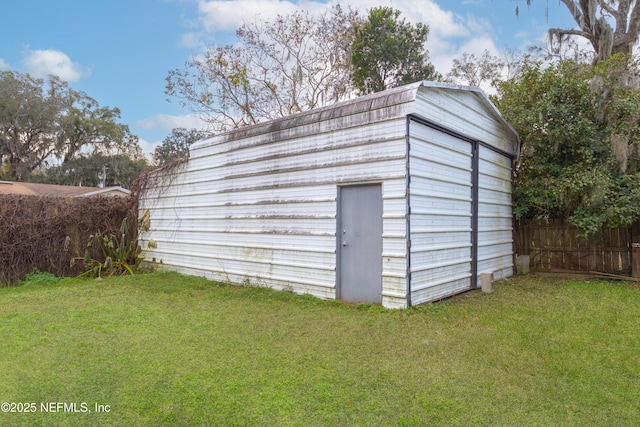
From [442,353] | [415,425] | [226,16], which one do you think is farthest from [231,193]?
[226,16]

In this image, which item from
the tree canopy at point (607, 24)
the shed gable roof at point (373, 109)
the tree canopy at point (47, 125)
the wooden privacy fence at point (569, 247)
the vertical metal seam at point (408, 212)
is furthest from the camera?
the tree canopy at point (47, 125)

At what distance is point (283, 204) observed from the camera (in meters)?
6.42

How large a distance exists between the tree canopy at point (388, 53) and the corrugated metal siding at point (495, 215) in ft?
33.0

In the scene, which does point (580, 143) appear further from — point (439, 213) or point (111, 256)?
point (111, 256)

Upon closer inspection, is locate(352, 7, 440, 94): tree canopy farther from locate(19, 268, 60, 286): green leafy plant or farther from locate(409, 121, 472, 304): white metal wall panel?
locate(19, 268, 60, 286): green leafy plant

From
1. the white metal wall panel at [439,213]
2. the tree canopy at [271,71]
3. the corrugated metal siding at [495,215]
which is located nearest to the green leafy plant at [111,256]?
the white metal wall panel at [439,213]

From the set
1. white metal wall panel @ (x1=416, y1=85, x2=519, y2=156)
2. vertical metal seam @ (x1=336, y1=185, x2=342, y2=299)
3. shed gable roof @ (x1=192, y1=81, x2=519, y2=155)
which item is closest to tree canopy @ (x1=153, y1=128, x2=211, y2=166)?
shed gable roof @ (x1=192, y1=81, x2=519, y2=155)

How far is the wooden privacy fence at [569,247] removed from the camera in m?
7.46

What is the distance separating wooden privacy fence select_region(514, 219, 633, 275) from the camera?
24.5 ft

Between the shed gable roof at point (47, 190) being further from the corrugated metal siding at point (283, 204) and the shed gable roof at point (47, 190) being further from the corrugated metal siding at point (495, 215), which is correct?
the corrugated metal siding at point (495, 215)

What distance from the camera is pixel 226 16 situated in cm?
1370

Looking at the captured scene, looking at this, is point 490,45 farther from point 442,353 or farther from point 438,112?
point 442,353

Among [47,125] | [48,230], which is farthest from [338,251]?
[47,125]

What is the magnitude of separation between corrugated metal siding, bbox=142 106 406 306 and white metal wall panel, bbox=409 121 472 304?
0.30 meters
